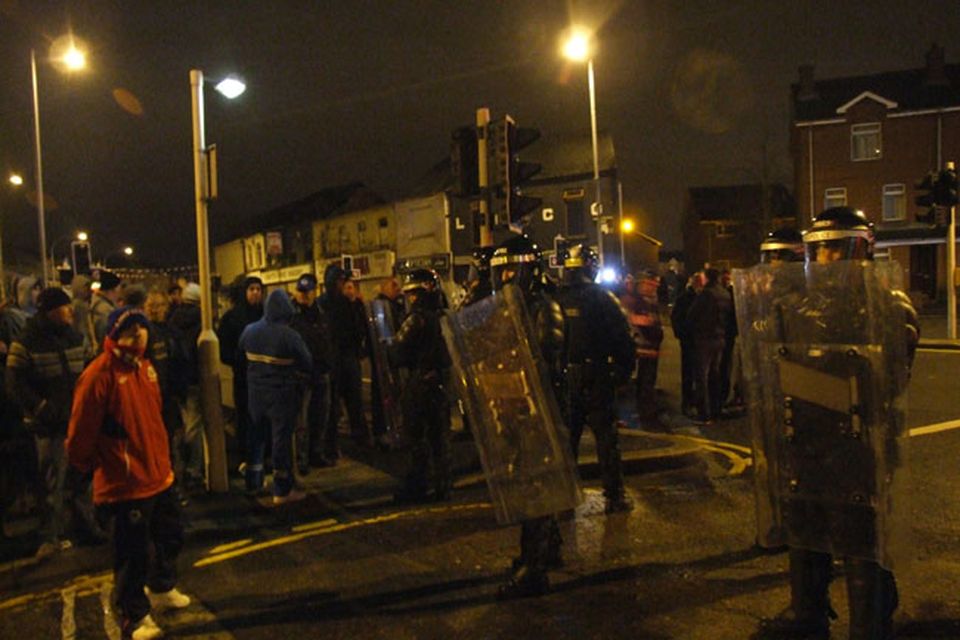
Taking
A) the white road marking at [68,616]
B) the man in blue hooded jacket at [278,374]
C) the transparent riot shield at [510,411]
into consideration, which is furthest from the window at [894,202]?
the white road marking at [68,616]

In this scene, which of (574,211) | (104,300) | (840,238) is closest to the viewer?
(840,238)

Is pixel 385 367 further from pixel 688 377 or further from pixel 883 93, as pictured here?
pixel 883 93

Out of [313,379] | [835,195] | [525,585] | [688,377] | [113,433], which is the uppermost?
[835,195]

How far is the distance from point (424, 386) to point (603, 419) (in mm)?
1590

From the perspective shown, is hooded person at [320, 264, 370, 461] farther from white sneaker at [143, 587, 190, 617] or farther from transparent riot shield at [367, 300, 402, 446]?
white sneaker at [143, 587, 190, 617]

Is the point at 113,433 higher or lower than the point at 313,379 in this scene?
higher

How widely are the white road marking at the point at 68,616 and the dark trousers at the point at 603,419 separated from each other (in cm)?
365

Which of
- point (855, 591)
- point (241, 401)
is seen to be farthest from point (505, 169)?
point (855, 591)

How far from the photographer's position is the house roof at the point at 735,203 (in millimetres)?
54469

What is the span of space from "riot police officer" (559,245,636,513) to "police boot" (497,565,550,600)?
1.76 m

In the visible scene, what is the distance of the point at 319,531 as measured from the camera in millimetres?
6590

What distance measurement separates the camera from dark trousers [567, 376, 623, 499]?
6.54 m

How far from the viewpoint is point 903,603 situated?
4.56m

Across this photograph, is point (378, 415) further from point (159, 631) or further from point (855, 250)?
point (855, 250)
